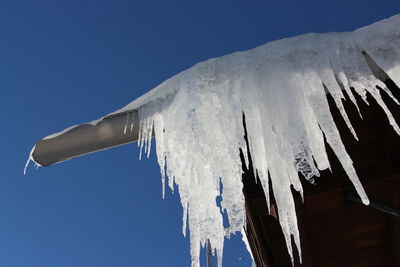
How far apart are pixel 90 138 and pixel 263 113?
2.17 ft

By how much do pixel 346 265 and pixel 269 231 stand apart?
0.62 meters

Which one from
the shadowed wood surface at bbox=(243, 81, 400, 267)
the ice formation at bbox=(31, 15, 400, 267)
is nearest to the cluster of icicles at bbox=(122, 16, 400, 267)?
the ice formation at bbox=(31, 15, 400, 267)

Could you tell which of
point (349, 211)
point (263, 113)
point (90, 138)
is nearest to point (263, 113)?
point (263, 113)

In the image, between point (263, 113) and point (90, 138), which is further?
point (90, 138)

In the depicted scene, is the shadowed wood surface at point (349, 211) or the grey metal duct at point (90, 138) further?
the shadowed wood surface at point (349, 211)

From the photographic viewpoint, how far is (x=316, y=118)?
65.7 inches

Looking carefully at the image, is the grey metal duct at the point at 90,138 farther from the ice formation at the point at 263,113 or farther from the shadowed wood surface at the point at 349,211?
the shadowed wood surface at the point at 349,211

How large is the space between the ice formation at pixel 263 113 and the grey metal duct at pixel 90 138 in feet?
0.26

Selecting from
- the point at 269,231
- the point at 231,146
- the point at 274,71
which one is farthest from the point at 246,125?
the point at 269,231

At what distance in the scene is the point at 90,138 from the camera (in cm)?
182

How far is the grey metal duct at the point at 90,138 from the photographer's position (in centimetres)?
180

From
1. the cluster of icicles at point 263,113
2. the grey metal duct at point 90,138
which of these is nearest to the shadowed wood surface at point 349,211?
the cluster of icicles at point 263,113

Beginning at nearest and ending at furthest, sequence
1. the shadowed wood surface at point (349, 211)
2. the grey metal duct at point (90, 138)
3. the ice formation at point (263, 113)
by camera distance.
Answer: the ice formation at point (263, 113)
the grey metal duct at point (90, 138)
the shadowed wood surface at point (349, 211)

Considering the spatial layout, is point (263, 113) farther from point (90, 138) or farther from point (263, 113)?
point (90, 138)
